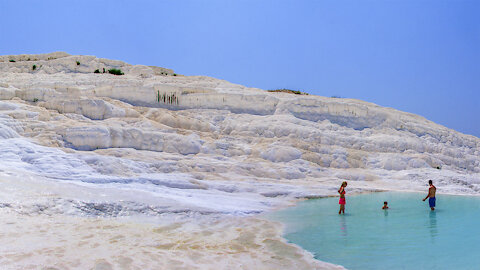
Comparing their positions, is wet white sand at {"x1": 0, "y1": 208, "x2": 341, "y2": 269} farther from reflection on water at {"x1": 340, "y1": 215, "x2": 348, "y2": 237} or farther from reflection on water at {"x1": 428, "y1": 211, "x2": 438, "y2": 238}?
reflection on water at {"x1": 428, "y1": 211, "x2": 438, "y2": 238}

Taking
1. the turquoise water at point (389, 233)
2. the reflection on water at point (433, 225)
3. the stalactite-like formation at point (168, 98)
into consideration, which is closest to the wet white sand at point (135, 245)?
the turquoise water at point (389, 233)

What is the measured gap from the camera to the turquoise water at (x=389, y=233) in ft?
20.0

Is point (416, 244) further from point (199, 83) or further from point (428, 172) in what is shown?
point (199, 83)

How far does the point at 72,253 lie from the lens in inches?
229

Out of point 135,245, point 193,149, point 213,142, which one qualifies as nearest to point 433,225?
point 135,245

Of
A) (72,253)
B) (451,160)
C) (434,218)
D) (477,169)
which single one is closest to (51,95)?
(72,253)

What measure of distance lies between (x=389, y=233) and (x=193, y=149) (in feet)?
34.3

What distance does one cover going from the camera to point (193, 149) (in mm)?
17234

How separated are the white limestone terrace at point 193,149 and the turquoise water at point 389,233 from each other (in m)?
0.77

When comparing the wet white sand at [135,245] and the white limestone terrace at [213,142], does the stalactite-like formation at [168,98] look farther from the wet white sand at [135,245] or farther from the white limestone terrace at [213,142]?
the wet white sand at [135,245]

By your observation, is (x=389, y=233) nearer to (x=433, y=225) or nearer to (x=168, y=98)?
(x=433, y=225)

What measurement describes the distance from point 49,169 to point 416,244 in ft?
31.6

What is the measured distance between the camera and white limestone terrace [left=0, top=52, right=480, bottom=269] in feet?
32.6

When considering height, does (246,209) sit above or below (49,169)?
below
